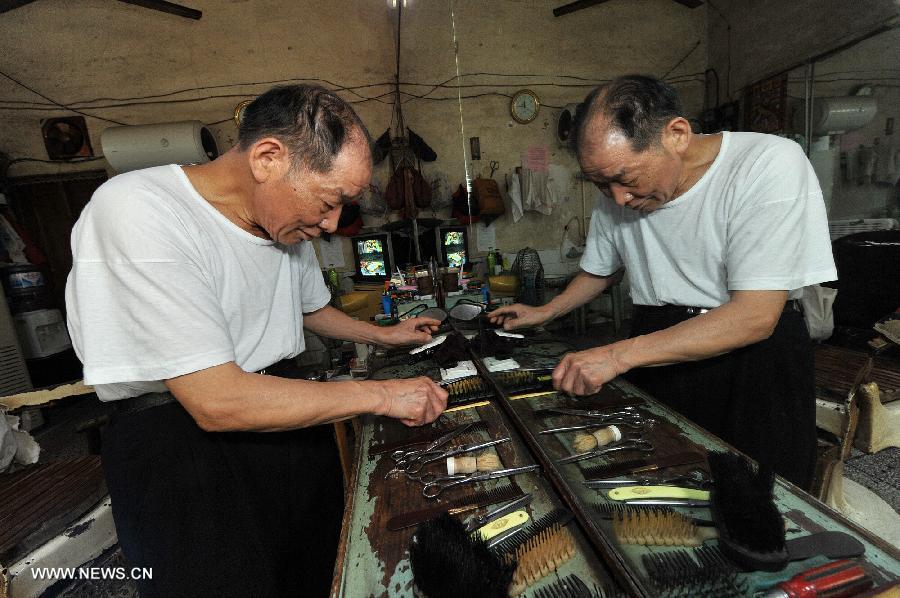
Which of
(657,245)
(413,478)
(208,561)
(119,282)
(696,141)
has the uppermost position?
(696,141)

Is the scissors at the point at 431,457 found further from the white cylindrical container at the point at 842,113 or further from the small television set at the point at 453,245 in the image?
the white cylindrical container at the point at 842,113

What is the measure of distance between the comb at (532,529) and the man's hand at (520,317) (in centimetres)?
135

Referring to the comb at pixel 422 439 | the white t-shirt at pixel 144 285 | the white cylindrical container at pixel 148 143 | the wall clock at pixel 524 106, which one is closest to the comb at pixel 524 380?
the comb at pixel 422 439

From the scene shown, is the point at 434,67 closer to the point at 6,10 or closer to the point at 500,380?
the point at 6,10

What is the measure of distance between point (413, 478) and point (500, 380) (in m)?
0.69

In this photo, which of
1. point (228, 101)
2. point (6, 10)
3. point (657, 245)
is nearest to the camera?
point (657, 245)

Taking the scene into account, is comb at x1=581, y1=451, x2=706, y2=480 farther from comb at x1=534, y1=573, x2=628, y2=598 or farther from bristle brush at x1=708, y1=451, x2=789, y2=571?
comb at x1=534, y1=573, x2=628, y2=598

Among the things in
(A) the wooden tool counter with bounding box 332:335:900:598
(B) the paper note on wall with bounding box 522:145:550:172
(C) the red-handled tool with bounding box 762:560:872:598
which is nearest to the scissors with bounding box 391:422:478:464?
(A) the wooden tool counter with bounding box 332:335:900:598

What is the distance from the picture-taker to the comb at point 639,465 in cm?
108

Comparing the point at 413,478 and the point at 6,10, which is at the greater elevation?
the point at 6,10

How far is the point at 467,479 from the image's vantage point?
43.7 inches

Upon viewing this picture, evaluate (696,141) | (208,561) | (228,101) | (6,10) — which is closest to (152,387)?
(208,561)

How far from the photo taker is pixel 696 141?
1.46 metres

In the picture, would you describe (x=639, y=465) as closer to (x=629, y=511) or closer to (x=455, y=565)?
(x=629, y=511)
